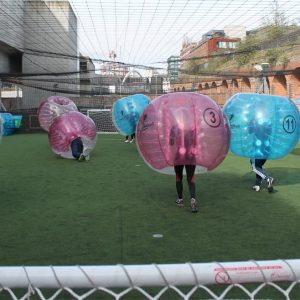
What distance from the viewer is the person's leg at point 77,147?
39.9 ft

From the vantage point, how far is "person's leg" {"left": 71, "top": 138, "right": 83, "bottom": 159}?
1216cm

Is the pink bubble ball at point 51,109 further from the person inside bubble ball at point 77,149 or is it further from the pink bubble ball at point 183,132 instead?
the pink bubble ball at point 183,132

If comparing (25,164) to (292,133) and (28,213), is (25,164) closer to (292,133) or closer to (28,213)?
(28,213)

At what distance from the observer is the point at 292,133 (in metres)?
7.20

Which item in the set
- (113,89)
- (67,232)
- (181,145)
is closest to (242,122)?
(181,145)

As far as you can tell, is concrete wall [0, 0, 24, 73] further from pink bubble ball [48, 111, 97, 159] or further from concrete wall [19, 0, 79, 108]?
pink bubble ball [48, 111, 97, 159]

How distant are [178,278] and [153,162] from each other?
427 cm

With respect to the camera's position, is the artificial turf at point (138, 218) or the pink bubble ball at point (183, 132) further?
the pink bubble ball at point (183, 132)

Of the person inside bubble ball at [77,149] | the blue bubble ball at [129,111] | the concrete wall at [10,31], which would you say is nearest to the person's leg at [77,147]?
the person inside bubble ball at [77,149]

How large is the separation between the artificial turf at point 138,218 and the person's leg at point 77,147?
1.62 m

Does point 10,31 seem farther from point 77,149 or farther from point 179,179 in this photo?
point 179,179

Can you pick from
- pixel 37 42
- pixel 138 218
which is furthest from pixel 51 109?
pixel 138 218

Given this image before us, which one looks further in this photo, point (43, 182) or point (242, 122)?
point (43, 182)

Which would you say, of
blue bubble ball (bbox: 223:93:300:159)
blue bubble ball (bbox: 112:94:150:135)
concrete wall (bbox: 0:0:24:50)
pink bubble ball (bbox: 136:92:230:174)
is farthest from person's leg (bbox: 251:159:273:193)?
concrete wall (bbox: 0:0:24:50)
